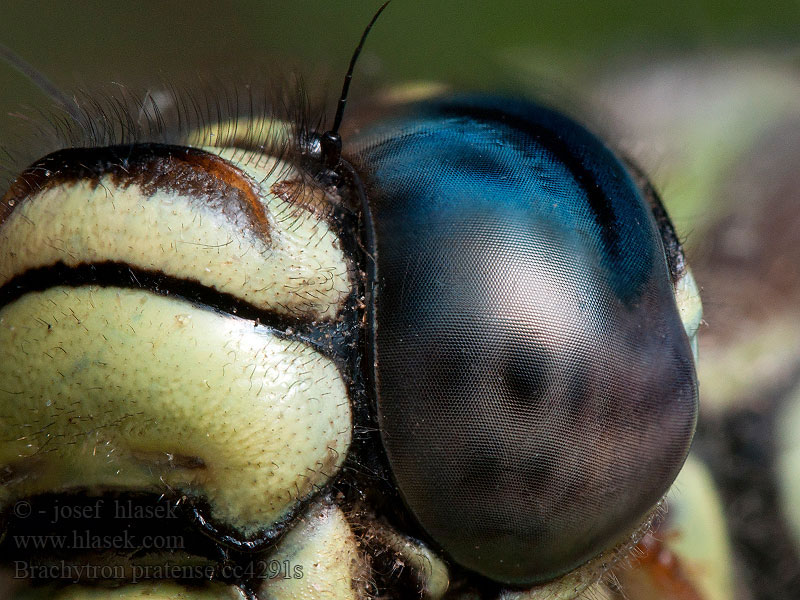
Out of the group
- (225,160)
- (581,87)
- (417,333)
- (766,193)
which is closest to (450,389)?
(417,333)

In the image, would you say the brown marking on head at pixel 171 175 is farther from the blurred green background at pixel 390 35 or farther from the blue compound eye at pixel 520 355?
the blurred green background at pixel 390 35

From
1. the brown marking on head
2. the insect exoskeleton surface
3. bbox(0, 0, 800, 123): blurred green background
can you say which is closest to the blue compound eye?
the insect exoskeleton surface

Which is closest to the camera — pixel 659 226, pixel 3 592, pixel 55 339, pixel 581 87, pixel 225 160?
pixel 55 339

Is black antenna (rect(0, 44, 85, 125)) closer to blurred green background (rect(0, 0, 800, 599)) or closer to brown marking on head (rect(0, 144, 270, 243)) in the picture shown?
blurred green background (rect(0, 0, 800, 599))

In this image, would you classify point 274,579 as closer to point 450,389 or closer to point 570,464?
point 450,389

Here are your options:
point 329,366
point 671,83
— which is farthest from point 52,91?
point 671,83

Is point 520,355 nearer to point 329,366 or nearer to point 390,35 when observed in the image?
point 329,366
